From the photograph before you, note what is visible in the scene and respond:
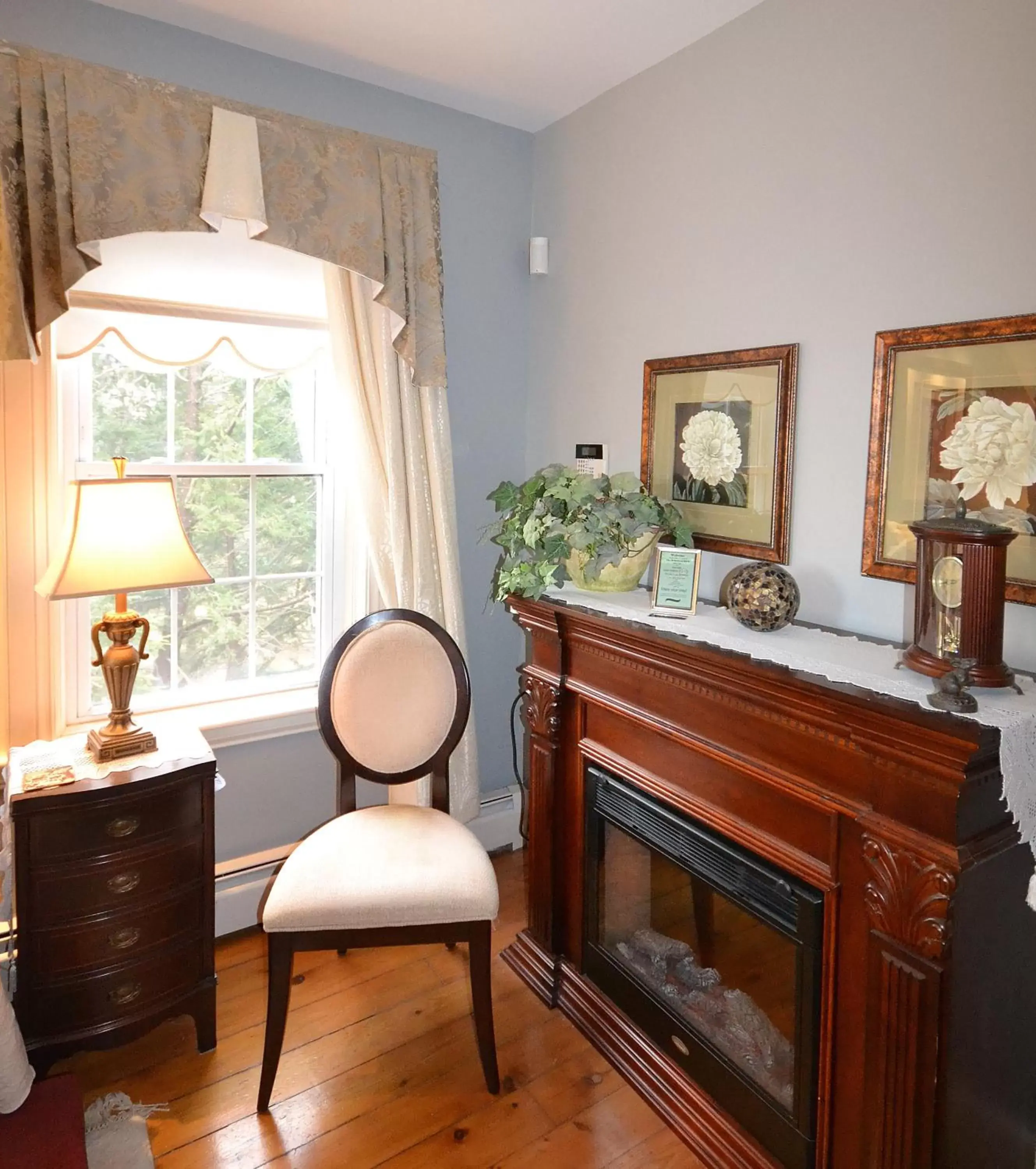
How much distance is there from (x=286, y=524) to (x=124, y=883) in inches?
47.0

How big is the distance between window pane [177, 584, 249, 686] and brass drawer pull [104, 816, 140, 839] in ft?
2.33

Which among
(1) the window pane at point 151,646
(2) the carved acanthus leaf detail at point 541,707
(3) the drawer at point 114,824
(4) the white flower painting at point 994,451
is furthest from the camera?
(1) the window pane at point 151,646

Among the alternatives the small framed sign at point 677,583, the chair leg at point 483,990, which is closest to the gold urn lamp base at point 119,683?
the chair leg at point 483,990

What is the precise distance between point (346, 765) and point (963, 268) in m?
1.89

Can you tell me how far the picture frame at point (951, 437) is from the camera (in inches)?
60.6

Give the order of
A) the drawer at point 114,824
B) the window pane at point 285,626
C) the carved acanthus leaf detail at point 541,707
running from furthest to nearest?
the window pane at point 285,626, the carved acanthus leaf detail at point 541,707, the drawer at point 114,824

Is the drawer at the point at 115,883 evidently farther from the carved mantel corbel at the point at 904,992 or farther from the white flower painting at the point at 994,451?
the white flower painting at the point at 994,451

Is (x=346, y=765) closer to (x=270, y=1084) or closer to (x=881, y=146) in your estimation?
(x=270, y=1084)

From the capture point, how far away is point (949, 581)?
142cm

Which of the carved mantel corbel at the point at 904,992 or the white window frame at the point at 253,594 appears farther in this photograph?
the white window frame at the point at 253,594

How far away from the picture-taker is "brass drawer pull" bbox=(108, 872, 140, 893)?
6.41 ft

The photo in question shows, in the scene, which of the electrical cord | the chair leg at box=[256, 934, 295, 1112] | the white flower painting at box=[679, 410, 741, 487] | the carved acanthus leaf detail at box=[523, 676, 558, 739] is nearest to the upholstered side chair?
the chair leg at box=[256, 934, 295, 1112]

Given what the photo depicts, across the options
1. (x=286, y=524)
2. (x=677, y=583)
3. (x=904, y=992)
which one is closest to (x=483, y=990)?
(x=904, y=992)

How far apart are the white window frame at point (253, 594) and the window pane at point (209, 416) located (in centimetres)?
3
